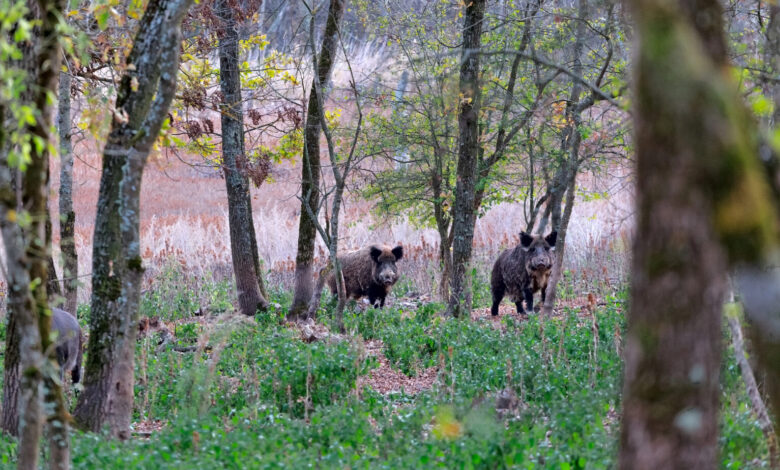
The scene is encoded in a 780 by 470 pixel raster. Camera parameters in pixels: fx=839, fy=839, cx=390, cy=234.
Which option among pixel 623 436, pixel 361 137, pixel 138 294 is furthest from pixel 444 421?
pixel 361 137

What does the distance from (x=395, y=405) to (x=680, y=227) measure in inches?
245

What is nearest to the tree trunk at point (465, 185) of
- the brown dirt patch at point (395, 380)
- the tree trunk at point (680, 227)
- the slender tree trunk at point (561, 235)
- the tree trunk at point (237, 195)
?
the slender tree trunk at point (561, 235)

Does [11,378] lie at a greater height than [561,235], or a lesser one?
lesser

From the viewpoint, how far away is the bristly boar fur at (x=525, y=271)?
52.9ft

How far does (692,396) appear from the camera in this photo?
3.02m

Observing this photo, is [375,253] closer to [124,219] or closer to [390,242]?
[390,242]

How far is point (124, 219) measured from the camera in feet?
21.7

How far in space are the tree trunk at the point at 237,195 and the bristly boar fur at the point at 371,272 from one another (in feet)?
8.23

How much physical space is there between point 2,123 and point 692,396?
13.3 feet

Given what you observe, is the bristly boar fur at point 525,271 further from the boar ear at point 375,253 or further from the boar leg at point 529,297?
the boar ear at point 375,253

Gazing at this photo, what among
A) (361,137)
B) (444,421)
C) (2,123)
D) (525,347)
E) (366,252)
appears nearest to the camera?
(2,123)

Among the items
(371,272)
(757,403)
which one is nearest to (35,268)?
(757,403)

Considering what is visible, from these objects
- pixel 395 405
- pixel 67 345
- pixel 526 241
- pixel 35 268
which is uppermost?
pixel 526 241

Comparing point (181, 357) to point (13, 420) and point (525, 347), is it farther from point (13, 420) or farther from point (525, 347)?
point (525, 347)
